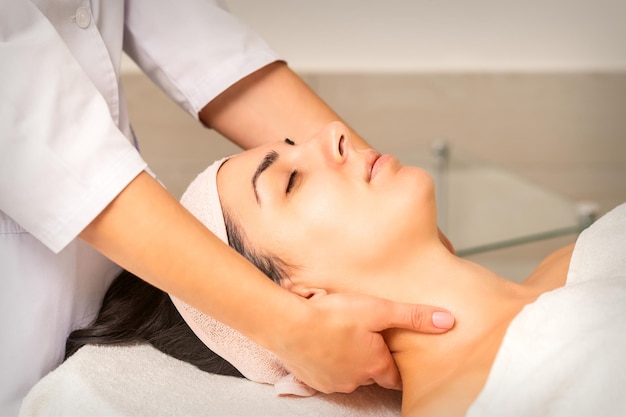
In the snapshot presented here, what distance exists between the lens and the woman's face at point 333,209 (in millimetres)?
1209

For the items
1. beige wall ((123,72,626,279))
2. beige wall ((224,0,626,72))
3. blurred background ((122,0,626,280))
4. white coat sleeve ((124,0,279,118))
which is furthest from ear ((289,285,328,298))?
beige wall ((224,0,626,72))

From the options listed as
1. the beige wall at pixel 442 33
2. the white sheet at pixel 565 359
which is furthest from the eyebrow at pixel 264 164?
the beige wall at pixel 442 33

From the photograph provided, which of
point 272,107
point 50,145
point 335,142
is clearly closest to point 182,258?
point 50,145

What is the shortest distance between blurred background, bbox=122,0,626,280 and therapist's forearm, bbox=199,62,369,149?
2.33 ft

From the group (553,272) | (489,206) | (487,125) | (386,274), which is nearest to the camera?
(386,274)

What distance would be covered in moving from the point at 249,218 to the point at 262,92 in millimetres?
372

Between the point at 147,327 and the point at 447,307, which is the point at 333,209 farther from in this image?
the point at 147,327

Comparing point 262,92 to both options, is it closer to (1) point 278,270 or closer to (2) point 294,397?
(1) point 278,270

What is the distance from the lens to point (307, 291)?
4.03 feet

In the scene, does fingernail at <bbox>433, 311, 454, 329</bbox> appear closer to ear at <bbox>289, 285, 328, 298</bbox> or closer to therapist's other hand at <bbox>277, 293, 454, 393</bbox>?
therapist's other hand at <bbox>277, 293, 454, 393</bbox>

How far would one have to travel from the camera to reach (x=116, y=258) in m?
1.09

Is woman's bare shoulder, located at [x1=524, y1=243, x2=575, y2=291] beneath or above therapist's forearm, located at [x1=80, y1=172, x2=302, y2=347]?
beneath

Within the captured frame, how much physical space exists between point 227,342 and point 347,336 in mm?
257

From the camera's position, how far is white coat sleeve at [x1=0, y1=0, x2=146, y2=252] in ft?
3.48
